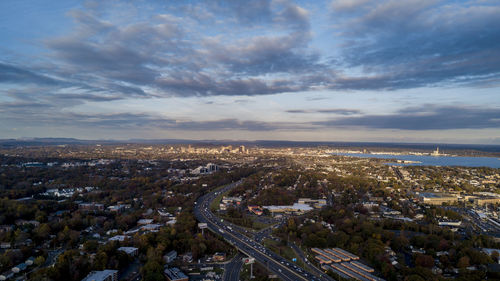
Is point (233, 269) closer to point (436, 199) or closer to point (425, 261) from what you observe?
point (425, 261)

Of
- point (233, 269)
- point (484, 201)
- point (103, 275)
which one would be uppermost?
point (484, 201)

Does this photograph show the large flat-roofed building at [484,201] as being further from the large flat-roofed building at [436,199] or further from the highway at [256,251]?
the highway at [256,251]

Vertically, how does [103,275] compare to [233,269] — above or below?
above

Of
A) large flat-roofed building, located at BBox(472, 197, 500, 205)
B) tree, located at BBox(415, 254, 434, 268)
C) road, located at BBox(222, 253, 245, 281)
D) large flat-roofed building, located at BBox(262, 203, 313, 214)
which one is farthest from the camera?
large flat-roofed building, located at BBox(472, 197, 500, 205)

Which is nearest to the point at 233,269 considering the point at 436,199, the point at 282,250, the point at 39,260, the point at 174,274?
the point at 174,274

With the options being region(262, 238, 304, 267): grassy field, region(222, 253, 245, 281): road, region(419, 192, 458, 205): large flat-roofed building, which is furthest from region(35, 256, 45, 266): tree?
region(419, 192, 458, 205): large flat-roofed building

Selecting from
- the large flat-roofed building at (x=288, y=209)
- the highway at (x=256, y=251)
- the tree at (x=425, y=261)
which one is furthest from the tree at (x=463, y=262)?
the large flat-roofed building at (x=288, y=209)

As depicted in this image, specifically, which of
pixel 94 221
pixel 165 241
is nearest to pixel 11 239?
pixel 94 221

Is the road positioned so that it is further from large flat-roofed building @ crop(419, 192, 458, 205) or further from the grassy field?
large flat-roofed building @ crop(419, 192, 458, 205)
